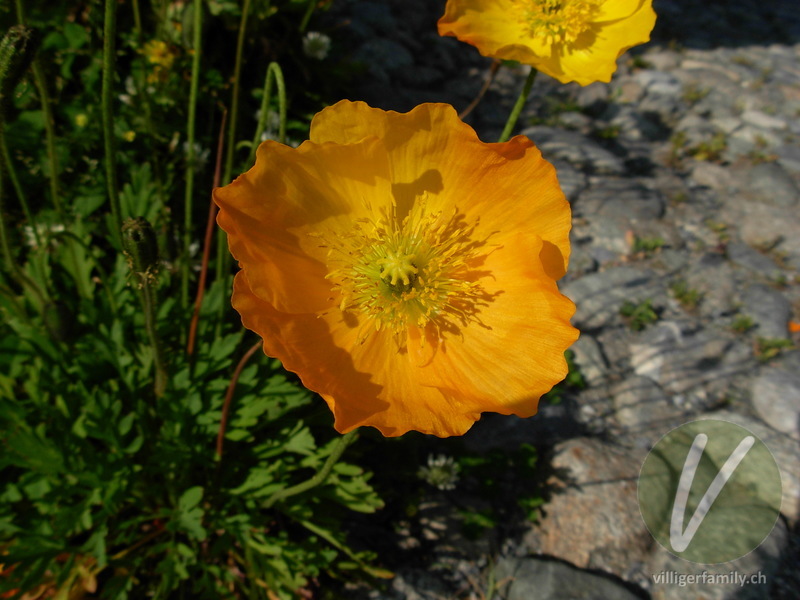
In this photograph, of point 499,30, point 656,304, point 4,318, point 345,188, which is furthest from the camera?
point 656,304

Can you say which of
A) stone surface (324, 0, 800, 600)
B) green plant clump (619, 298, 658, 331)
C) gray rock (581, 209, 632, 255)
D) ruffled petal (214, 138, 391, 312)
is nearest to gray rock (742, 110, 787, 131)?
stone surface (324, 0, 800, 600)

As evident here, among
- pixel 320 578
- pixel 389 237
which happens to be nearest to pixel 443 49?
pixel 389 237

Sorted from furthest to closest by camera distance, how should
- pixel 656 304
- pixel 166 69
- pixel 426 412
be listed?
pixel 656 304, pixel 166 69, pixel 426 412

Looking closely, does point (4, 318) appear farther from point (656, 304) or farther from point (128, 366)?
point (656, 304)

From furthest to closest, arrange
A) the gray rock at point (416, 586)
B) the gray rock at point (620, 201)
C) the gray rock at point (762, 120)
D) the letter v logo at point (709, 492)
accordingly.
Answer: the gray rock at point (762, 120), the gray rock at point (620, 201), the letter v logo at point (709, 492), the gray rock at point (416, 586)

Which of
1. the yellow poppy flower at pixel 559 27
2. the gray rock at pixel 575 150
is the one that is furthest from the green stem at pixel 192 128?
the gray rock at pixel 575 150

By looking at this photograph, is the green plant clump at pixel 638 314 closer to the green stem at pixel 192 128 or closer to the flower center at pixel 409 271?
the flower center at pixel 409 271

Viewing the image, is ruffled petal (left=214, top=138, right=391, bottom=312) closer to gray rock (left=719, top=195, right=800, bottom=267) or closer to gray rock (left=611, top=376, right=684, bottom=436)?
gray rock (left=611, top=376, right=684, bottom=436)
